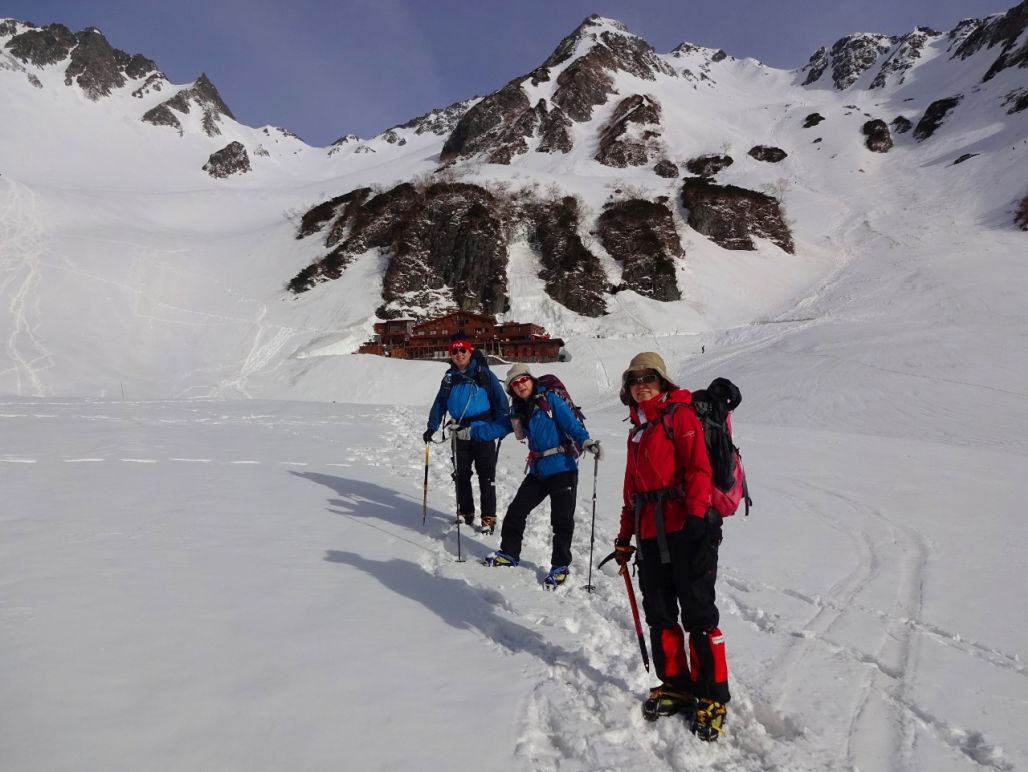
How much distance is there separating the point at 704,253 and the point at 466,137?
49.8 meters

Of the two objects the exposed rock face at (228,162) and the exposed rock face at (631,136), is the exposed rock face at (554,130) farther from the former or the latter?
the exposed rock face at (228,162)

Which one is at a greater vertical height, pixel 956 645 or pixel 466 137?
pixel 466 137

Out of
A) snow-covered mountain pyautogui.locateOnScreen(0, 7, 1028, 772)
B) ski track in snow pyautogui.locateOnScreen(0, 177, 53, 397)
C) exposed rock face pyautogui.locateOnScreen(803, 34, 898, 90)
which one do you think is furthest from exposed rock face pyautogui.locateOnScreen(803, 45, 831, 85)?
ski track in snow pyautogui.locateOnScreen(0, 177, 53, 397)

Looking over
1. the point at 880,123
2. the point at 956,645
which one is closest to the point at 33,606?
the point at 956,645

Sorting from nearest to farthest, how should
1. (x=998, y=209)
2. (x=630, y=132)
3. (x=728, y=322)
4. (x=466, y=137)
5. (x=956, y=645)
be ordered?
(x=956, y=645)
(x=728, y=322)
(x=998, y=209)
(x=630, y=132)
(x=466, y=137)

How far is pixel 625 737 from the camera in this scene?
2.93 metres

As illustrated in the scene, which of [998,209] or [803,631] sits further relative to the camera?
[998,209]

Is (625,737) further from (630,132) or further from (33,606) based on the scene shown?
(630,132)

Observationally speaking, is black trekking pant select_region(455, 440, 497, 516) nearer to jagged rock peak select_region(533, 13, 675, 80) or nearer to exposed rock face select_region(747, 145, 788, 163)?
exposed rock face select_region(747, 145, 788, 163)

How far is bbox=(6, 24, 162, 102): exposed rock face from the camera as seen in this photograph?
321 feet

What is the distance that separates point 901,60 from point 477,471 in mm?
141764

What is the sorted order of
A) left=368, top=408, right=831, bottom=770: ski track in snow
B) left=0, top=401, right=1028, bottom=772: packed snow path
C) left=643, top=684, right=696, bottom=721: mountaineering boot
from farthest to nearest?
left=643, top=684, right=696, bottom=721: mountaineering boot → left=368, top=408, right=831, bottom=770: ski track in snow → left=0, top=401, right=1028, bottom=772: packed snow path

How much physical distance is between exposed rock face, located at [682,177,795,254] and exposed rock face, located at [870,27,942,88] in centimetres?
6831

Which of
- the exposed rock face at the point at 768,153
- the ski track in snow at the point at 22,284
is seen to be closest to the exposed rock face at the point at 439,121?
the exposed rock face at the point at 768,153
